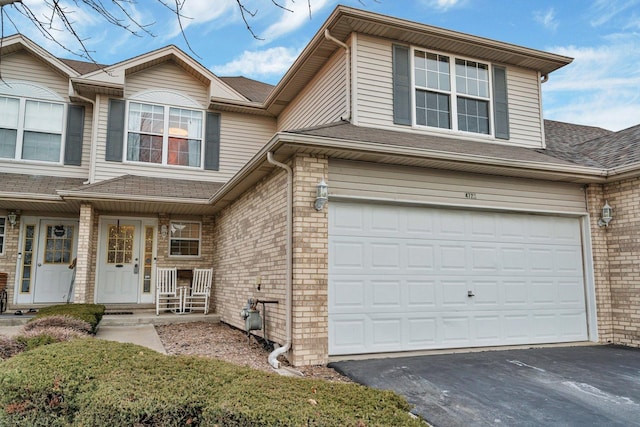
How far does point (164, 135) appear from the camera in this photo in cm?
1132

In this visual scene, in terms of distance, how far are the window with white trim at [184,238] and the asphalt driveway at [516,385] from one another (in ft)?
21.5

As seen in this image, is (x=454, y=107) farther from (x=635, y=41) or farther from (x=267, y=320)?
(x=635, y=41)

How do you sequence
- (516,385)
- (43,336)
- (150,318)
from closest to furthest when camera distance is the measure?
(516,385)
(43,336)
(150,318)

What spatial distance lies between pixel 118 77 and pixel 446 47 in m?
7.26

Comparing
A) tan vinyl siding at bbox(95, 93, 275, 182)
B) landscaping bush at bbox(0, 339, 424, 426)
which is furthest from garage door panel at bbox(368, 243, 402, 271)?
tan vinyl siding at bbox(95, 93, 275, 182)

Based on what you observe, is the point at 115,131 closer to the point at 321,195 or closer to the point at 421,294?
the point at 321,195

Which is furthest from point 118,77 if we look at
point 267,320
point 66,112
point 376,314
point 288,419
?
point 288,419

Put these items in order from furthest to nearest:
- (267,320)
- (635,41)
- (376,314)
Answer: (635,41) → (267,320) → (376,314)

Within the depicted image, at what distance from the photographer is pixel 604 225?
7691 mm

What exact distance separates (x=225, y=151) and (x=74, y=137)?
3.58 m

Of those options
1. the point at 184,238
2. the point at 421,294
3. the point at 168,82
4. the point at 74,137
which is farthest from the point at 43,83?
the point at 421,294

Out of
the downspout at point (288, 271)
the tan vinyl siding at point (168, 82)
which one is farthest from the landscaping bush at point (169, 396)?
the tan vinyl siding at point (168, 82)

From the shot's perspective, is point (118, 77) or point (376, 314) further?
point (118, 77)

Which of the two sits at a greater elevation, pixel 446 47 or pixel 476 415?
pixel 446 47
